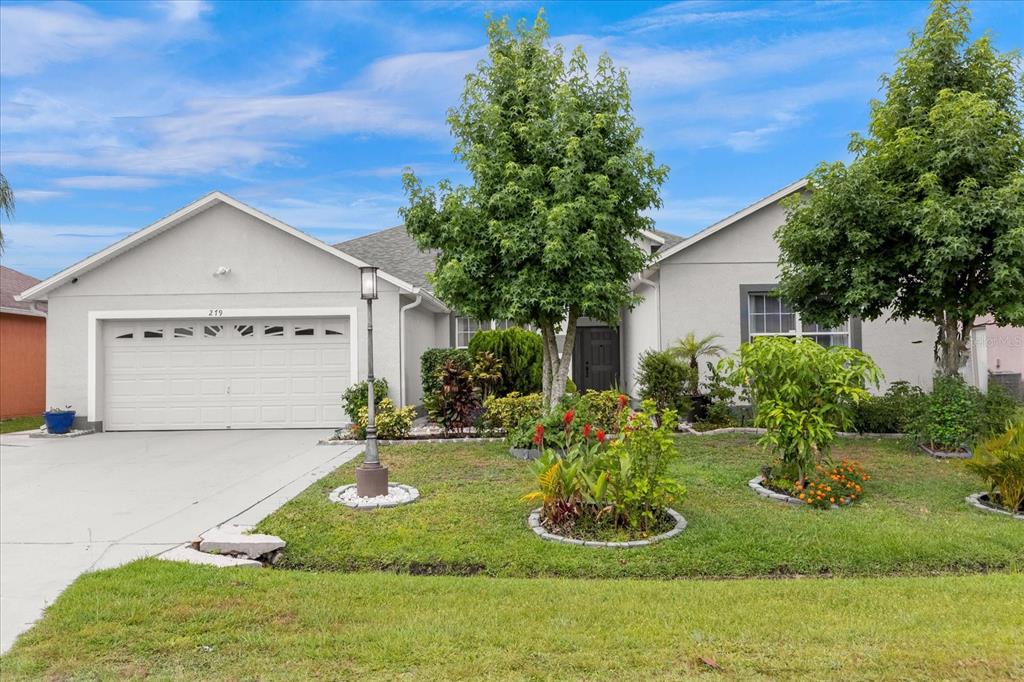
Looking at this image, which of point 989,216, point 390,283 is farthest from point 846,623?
point 390,283

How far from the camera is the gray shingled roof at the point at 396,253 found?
16656 millimetres

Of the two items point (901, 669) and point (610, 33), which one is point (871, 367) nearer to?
point (901, 669)

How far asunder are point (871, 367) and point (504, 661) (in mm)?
5280

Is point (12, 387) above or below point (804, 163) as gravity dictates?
below

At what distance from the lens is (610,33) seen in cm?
1028

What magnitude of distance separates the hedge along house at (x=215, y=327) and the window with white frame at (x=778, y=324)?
687 cm

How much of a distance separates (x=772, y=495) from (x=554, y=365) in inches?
163

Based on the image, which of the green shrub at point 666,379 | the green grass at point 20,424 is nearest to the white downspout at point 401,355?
the green shrub at point 666,379

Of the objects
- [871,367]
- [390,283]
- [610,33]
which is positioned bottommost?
[871,367]

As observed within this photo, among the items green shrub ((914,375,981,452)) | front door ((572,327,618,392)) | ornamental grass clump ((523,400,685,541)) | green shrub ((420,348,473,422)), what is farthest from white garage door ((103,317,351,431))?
green shrub ((914,375,981,452))

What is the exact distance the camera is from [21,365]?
1733cm

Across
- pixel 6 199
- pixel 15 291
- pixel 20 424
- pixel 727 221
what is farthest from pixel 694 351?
pixel 15 291

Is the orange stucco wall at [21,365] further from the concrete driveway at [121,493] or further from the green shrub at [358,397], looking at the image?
the green shrub at [358,397]

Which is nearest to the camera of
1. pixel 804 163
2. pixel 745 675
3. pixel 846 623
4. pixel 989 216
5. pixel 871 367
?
pixel 745 675
